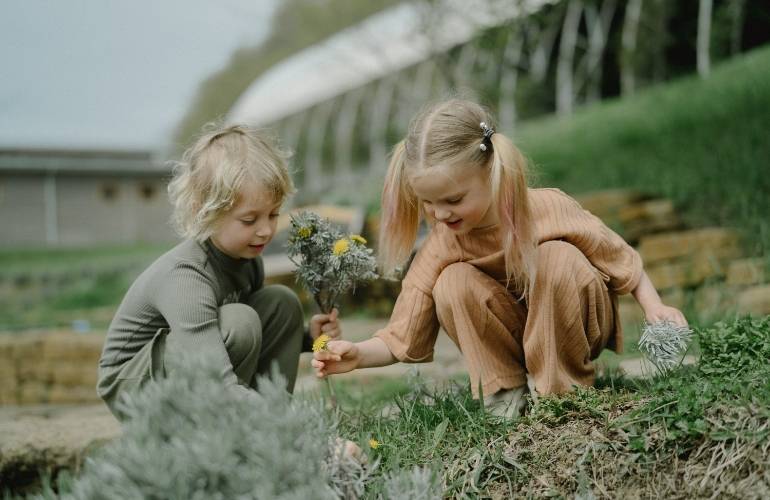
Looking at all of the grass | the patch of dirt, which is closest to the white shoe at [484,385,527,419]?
the grass

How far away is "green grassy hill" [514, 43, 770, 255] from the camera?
485 cm

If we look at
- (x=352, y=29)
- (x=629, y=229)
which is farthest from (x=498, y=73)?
(x=629, y=229)

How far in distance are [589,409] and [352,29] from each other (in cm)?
781

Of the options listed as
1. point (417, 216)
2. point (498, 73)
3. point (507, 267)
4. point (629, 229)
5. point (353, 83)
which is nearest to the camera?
point (507, 267)

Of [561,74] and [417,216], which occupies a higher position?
[561,74]

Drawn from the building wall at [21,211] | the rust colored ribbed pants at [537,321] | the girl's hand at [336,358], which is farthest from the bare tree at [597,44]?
the building wall at [21,211]

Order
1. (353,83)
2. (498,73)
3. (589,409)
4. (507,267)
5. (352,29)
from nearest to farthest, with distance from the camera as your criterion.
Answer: (589,409) < (507,267) < (352,29) < (498,73) < (353,83)

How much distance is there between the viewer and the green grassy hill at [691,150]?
4852mm

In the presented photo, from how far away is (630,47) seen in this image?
400 inches

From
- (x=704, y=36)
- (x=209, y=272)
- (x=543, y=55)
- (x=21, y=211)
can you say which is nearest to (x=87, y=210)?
(x=21, y=211)

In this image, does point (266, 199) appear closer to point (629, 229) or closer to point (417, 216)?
point (417, 216)

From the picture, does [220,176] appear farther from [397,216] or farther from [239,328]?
[397,216]

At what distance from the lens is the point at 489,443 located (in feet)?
6.46

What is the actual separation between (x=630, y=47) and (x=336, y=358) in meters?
9.39
